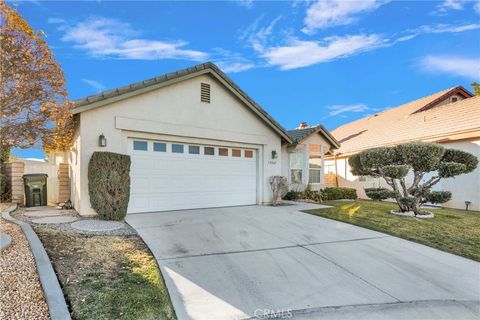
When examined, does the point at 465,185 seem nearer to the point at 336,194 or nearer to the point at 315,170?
the point at 336,194

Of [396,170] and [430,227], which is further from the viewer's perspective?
[396,170]

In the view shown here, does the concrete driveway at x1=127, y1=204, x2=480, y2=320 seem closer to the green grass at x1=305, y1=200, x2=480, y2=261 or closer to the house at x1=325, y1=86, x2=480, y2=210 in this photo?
the green grass at x1=305, y1=200, x2=480, y2=261

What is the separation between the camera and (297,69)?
1381 cm

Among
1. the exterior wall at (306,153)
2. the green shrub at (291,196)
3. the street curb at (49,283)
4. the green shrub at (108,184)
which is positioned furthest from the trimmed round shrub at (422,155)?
the street curb at (49,283)

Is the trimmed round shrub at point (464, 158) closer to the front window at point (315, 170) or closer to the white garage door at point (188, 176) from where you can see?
the front window at point (315, 170)

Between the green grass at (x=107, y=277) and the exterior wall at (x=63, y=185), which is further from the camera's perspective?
the exterior wall at (x=63, y=185)

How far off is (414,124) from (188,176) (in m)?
13.4

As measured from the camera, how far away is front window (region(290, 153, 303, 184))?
522 inches

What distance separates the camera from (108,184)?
23.8 ft

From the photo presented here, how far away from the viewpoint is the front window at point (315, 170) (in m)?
14.0

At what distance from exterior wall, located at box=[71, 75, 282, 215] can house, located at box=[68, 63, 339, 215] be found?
0.02 m

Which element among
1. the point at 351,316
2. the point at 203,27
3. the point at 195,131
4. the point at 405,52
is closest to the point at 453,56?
the point at 405,52

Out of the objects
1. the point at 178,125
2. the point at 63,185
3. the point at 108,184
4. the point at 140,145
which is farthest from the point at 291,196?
the point at 63,185

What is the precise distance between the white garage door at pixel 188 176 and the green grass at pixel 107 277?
321 cm
